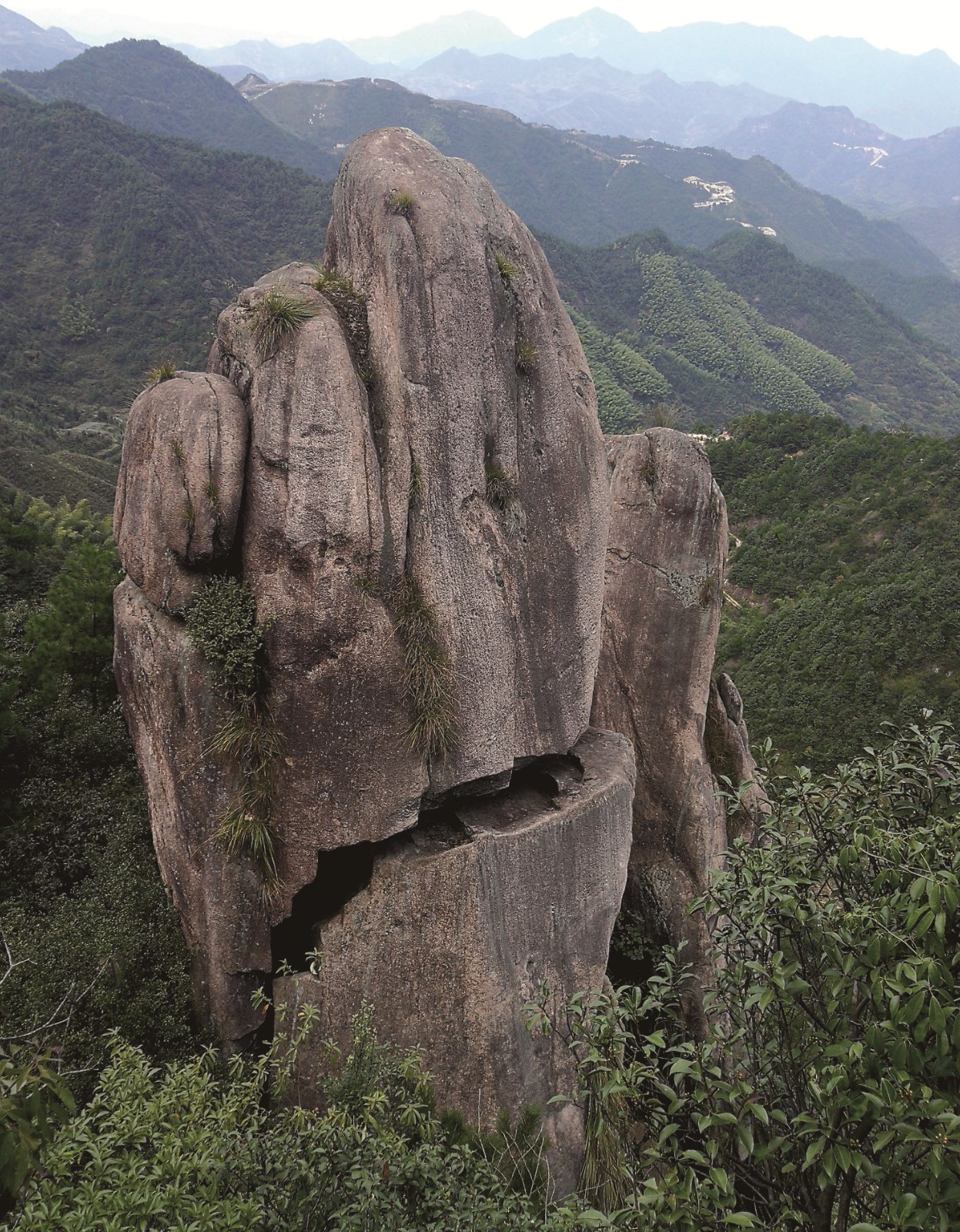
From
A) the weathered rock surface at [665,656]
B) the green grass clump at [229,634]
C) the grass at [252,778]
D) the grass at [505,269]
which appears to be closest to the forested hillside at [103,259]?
the weathered rock surface at [665,656]

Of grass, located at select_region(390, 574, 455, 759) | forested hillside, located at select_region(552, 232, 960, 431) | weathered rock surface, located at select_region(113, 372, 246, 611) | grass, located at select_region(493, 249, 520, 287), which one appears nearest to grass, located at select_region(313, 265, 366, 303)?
weathered rock surface, located at select_region(113, 372, 246, 611)

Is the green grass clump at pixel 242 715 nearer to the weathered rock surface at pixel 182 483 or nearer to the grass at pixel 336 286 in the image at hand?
the weathered rock surface at pixel 182 483

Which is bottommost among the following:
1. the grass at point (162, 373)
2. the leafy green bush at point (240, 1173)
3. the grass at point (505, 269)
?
the leafy green bush at point (240, 1173)

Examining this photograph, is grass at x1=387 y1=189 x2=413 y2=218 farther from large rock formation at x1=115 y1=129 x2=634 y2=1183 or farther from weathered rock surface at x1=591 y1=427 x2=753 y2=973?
weathered rock surface at x1=591 y1=427 x2=753 y2=973

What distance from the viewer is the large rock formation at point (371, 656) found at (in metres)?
9.31

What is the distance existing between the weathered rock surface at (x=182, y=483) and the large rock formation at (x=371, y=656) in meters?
0.03

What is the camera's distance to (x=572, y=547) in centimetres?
1140

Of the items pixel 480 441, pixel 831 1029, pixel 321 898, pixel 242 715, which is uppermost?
pixel 480 441

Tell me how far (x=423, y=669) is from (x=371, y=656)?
63 centimetres

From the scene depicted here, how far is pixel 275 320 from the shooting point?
951cm

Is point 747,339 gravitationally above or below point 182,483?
below

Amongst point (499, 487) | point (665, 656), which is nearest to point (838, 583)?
point (665, 656)

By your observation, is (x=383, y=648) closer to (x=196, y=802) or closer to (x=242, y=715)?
(x=242, y=715)

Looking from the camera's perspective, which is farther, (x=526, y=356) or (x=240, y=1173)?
(x=526, y=356)
